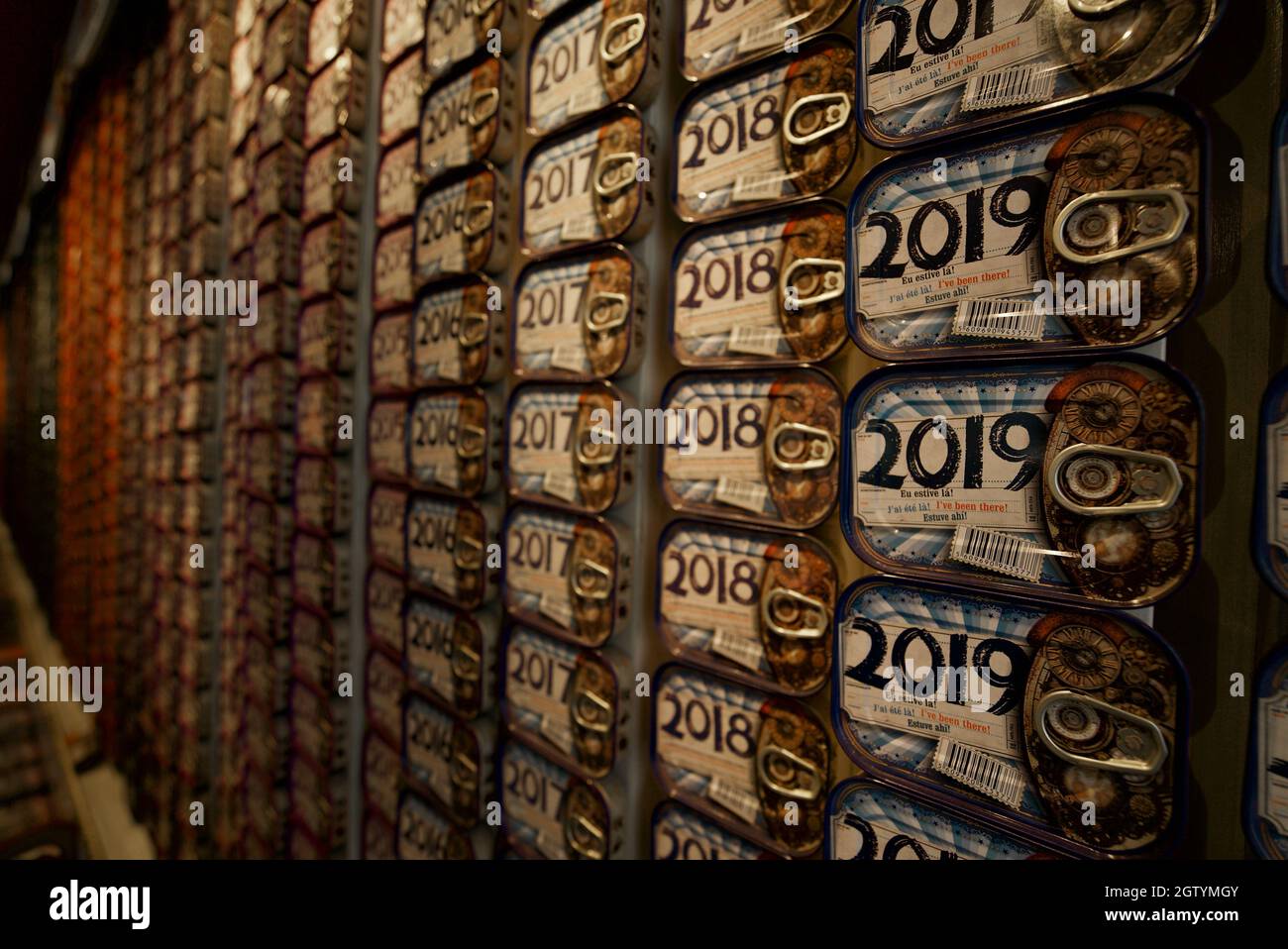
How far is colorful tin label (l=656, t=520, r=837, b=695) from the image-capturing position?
1136 millimetres

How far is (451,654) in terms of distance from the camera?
194 centimetres

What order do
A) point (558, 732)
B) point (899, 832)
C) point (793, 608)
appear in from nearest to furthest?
point (899, 832), point (793, 608), point (558, 732)

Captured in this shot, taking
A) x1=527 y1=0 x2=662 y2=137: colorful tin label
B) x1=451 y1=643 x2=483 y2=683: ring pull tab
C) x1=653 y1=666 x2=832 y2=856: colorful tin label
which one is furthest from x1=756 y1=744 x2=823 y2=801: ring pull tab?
x1=527 y1=0 x2=662 y2=137: colorful tin label

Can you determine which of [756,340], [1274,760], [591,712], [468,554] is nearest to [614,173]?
[756,340]

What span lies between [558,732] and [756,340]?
1035mm

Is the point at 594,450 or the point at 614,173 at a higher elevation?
the point at 614,173

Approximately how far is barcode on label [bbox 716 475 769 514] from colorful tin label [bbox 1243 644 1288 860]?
686mm

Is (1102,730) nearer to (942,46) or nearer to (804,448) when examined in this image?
(804,448)

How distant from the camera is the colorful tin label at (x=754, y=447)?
1.11 m

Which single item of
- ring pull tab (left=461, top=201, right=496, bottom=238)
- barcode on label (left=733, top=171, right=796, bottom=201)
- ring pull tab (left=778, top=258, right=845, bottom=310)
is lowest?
ring pull tab (left=778, top=258, right=845, bottom=310)

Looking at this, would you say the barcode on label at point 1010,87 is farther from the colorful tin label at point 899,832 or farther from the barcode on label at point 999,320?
the colorful tin label at point 899,832

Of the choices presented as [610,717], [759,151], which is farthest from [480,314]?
[610,717]

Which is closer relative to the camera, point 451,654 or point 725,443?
point 725,443

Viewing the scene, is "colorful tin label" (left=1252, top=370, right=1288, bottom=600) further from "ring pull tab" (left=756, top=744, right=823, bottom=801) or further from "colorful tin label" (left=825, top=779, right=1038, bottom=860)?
"ring pull tab" (left=756, top=744, right=823, bottom=801)
